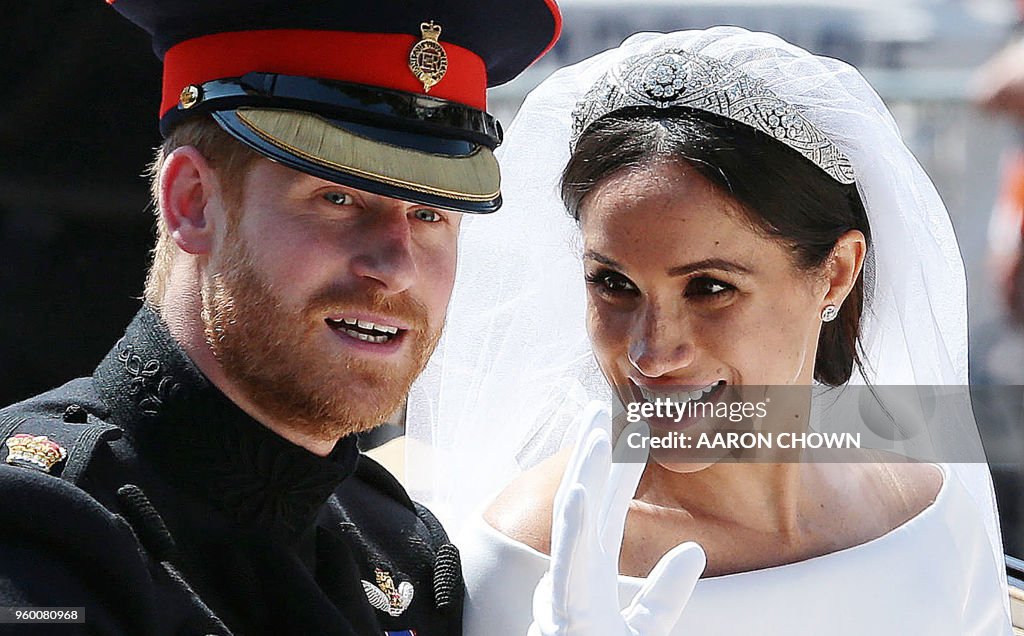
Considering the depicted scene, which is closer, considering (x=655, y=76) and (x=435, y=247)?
(x=435, y=247)

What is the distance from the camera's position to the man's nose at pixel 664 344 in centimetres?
185

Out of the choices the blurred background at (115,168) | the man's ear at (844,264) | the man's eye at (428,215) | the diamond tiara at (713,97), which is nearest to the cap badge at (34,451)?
the man's eye at (428,215)

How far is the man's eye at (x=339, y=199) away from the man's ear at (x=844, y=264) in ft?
2.34

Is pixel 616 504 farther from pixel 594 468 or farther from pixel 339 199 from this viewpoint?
pixel 339 199

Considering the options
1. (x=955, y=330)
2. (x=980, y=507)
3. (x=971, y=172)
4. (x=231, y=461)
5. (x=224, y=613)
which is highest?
(x=971, y=172)

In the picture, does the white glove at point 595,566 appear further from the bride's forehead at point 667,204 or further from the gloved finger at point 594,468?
the bride's forehead at point 667,204

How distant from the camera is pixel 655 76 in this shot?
197 centimetres

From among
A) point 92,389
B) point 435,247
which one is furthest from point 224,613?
point 435,247

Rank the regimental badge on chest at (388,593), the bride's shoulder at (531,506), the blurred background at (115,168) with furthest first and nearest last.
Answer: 1. the blurred background at (115,168)
2. the bride's shoulder at (531,506)
3. the regimental badge on chest at (388,593)

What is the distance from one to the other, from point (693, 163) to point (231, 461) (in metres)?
0.74

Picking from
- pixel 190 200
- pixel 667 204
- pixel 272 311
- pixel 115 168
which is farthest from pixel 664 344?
pixel 115 168

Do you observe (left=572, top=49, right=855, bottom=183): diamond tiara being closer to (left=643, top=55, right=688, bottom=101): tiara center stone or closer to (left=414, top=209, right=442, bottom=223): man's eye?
(left=643, top=55, right=688, bottom=101): tiara center stone

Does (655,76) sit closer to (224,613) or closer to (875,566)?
(875,566)

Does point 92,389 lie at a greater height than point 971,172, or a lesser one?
lesser
